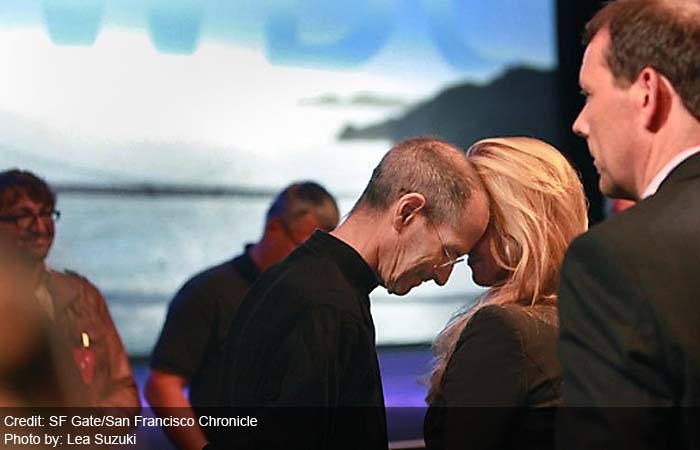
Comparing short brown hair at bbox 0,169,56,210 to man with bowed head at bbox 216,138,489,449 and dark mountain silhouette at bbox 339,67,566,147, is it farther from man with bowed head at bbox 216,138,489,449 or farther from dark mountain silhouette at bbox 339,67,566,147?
dark mountain silhouette at bbox 339,67,566,147

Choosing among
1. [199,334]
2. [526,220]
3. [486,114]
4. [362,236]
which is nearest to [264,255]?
[199,334]

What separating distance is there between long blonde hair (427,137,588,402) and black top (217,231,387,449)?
138mm

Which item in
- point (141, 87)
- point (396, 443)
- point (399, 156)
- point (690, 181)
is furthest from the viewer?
point (141, 87)

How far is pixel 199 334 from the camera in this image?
9.86 ft

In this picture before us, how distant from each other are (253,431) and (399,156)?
518 mm

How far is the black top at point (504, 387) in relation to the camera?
1.68 metres

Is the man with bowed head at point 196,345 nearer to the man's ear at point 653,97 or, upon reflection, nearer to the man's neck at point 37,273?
the man's neck at point 37,273

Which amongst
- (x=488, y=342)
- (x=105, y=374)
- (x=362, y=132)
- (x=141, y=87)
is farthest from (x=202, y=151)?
(x=488, y=342)

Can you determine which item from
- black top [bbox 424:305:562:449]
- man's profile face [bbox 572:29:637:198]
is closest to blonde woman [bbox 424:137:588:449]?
black top [bbox 424:305:562:449]

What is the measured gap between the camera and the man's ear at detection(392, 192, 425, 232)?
75.2 inches

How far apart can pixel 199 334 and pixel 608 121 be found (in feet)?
5.96

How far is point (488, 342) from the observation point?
1.71m

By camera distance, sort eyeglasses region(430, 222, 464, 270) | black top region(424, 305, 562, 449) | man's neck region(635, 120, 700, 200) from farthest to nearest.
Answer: eyeglasses region(430, 222, 464, 270), black top region(424, 305, 562, 449), man's neck region(635, 120, 700, 200)

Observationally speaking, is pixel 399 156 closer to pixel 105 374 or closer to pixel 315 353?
pixel 315 353
